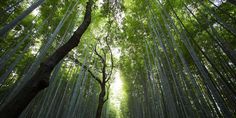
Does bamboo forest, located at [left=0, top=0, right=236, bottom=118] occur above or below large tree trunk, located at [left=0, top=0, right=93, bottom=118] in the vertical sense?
above

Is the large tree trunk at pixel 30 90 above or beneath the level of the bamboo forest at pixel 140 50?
beneath

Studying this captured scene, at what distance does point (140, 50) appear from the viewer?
325 inches

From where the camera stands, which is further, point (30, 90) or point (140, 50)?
point (140, 50)

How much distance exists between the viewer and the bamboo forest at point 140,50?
4.64 metres

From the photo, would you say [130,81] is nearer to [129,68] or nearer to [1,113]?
[129,68]

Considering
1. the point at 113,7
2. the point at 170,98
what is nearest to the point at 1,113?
the point at 113,7

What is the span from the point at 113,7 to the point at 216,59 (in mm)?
4297

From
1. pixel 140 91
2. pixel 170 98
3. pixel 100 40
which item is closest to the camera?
pixel 170 98

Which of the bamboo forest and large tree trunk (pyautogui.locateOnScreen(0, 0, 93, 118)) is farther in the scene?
the bamboo forest

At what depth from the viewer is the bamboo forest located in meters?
4.64

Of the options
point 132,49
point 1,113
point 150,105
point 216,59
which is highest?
point 132,49

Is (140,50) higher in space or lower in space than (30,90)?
higher

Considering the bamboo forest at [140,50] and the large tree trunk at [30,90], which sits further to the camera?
the bamboo forest at [140,50]

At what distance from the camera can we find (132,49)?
330 inches
